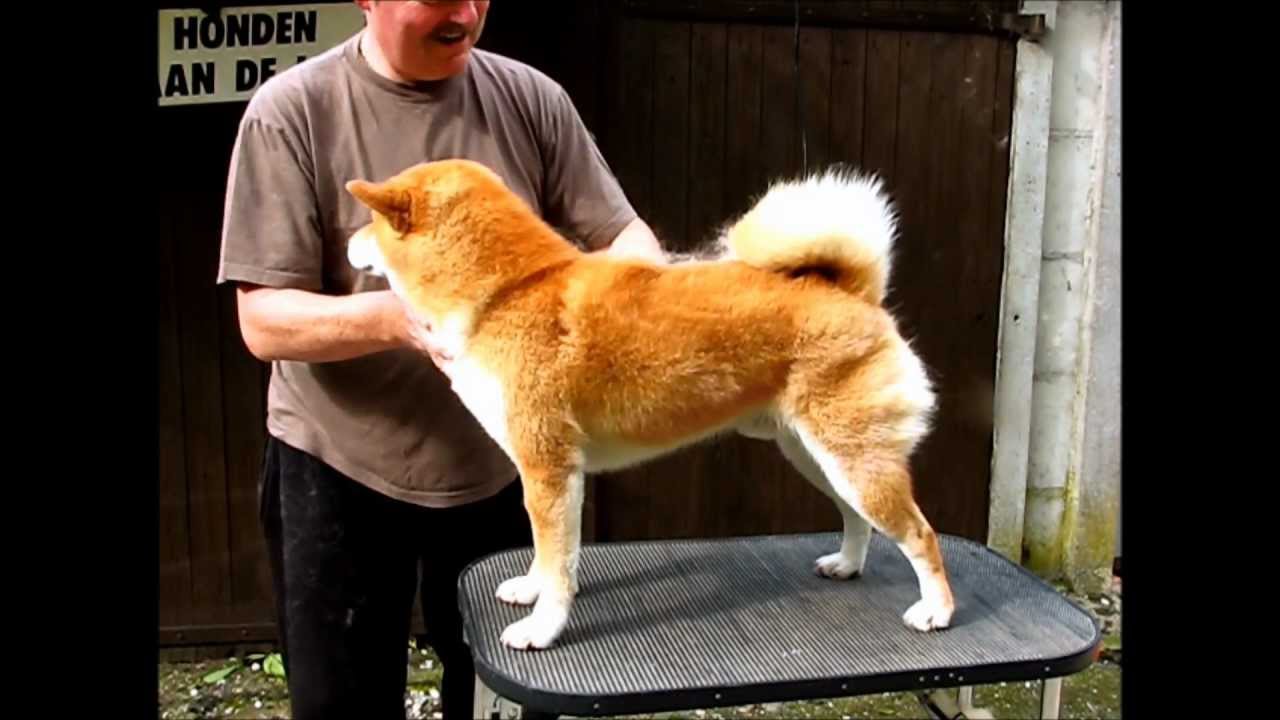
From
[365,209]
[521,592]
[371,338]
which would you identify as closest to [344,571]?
[521,592]

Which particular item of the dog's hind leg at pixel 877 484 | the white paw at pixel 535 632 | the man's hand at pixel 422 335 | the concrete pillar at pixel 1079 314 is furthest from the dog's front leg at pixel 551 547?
the concrete pillar at pixel 1079 314

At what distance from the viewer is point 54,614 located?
69 cm

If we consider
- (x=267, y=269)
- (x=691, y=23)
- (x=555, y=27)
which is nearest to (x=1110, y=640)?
(x=691, y=23)

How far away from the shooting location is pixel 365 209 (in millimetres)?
1090

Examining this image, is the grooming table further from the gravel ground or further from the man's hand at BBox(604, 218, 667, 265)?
the gravel ground

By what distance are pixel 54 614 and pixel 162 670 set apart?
65.8 inches

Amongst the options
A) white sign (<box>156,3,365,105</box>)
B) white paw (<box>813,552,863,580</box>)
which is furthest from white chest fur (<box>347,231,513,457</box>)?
white paw (<box>813,552,863,580</box>)

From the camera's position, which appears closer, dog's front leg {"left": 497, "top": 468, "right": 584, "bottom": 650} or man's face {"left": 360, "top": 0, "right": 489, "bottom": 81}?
man's face {"left": 360, "top": 0, "right": 489, "bottom": 81}

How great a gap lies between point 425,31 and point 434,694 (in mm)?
1534

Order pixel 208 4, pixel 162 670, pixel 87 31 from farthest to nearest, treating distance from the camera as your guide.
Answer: pixel 162 670 → pixel 208 4 → pixel 87 31

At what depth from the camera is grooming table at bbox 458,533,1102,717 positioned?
3.28 ft

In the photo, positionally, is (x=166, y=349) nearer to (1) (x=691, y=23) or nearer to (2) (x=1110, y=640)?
(1) (x=691, y=23)

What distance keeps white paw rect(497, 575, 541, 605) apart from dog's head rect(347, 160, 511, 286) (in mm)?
385

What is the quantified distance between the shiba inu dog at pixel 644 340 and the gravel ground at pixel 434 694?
1154 mm
